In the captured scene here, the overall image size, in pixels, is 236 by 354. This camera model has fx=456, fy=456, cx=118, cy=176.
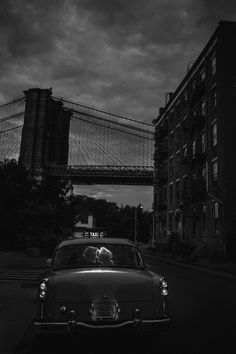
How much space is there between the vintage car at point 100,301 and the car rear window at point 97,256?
47cm

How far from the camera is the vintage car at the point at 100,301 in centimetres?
623

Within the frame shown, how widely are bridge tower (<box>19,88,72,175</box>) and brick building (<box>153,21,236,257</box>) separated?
17.8 meters

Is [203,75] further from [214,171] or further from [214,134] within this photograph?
[214,171]

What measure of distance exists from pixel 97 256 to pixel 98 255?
0.03 metres

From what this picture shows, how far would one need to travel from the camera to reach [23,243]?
4134cm

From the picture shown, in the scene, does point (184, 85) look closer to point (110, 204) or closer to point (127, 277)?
point (127, 277)

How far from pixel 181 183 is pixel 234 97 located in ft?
44.9

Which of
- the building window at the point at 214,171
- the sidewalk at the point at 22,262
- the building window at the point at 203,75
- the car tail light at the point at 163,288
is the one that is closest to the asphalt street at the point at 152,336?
the car tail light at the point at 163,288

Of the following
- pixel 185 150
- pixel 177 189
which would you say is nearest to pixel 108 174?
pixel 177 189

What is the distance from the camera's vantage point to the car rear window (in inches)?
294

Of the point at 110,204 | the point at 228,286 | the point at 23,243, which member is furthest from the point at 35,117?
the point at 110,204

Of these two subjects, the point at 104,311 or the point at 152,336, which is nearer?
the point at 104,311

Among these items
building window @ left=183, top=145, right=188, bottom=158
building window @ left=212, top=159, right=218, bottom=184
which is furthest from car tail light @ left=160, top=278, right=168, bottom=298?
building window @ left=183, top=145, right=188, bottom=158

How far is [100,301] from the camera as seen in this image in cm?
631
